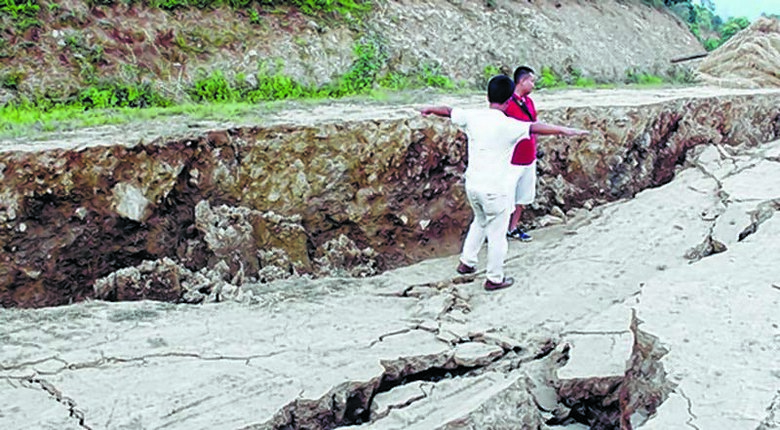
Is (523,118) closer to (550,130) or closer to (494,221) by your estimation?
(550,130)

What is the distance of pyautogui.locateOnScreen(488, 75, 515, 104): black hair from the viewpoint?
5141 mm

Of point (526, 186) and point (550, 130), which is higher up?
point (550, 130)

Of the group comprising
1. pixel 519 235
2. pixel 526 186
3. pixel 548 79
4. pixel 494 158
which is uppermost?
pixel 494 158

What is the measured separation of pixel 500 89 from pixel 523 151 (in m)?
1.06

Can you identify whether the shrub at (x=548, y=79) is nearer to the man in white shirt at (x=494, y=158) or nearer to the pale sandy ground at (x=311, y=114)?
the pale sandy ground at (x=311, y=114)

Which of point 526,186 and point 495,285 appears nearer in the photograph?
point 495,285

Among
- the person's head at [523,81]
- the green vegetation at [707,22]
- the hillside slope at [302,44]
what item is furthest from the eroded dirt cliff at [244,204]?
the green vegetation at [707,22]

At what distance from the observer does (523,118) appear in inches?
235

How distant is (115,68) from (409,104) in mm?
2752

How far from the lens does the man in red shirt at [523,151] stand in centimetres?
589

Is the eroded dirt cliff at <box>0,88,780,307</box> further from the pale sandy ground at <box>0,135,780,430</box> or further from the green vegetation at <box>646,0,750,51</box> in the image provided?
the green vegetation at <box>646,0,750,51</box>

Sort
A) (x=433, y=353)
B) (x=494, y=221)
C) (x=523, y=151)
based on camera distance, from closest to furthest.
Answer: (x=433, y=353)
(x=494, y=221)
(x=523, y=151)

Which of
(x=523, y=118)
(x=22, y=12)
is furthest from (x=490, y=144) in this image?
(x=22, y=12)

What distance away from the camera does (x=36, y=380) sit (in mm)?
3881
